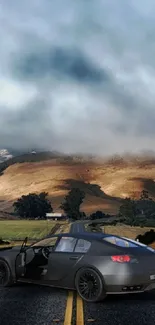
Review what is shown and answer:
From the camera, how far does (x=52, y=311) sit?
784 centimetres

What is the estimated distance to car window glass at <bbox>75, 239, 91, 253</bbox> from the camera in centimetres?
926

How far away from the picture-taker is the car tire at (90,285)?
28.4 ft

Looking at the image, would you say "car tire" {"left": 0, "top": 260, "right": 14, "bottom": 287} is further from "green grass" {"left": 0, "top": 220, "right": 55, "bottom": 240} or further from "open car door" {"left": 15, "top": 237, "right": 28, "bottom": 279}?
"green grass" {"left": 0, "top": 220, "right": 55, "bottom": 240}

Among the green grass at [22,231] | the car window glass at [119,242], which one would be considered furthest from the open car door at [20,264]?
the green grass at [22,231]

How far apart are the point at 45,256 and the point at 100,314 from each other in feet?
9.18

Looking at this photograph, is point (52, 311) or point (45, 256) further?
point (45, 256)

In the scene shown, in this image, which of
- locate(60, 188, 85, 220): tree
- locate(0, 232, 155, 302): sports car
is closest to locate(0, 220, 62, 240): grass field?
locate(0, 232, 155, 302): sports car

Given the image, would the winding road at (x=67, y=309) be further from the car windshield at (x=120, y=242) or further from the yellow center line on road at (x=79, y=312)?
the car windshield at (x=120, y=242)

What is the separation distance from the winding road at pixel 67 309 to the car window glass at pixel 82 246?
3.37 ft

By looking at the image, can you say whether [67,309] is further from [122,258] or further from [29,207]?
[29,207]

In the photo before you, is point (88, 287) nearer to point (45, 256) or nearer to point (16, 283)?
point (45, 256)

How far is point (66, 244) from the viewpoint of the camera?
380 inches

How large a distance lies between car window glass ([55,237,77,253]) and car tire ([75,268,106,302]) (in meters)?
0.68

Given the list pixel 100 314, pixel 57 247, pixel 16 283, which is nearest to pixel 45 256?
pixel 57 247
